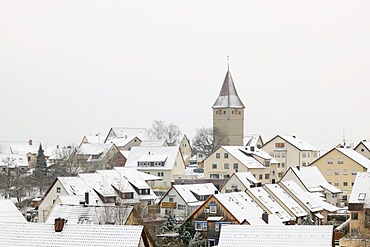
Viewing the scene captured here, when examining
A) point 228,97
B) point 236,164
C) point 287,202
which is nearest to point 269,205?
point 287,202

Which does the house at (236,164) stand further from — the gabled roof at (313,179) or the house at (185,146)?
Answer: the house at (185,146)

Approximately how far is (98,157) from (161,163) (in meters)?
19.7

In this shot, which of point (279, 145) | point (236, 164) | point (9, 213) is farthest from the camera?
point (279, 145)

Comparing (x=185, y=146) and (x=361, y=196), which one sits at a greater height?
(x=361, y=196)

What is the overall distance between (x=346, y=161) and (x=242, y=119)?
2795 cm

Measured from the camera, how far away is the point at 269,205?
47.9 m

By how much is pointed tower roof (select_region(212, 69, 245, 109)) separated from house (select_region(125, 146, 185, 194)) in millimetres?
24130

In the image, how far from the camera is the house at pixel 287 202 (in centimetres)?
4928

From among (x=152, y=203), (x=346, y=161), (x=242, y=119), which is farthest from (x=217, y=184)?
(x=242, y=119)

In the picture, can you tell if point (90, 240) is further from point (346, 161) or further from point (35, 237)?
point (346, 161)

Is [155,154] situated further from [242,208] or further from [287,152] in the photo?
[242,208]

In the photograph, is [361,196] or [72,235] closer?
[72,235]

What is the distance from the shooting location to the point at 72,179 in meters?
51.2

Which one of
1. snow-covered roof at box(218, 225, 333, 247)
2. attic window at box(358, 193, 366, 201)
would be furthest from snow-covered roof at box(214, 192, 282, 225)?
snow-covered roof at box(218, 225, 333, 247)
